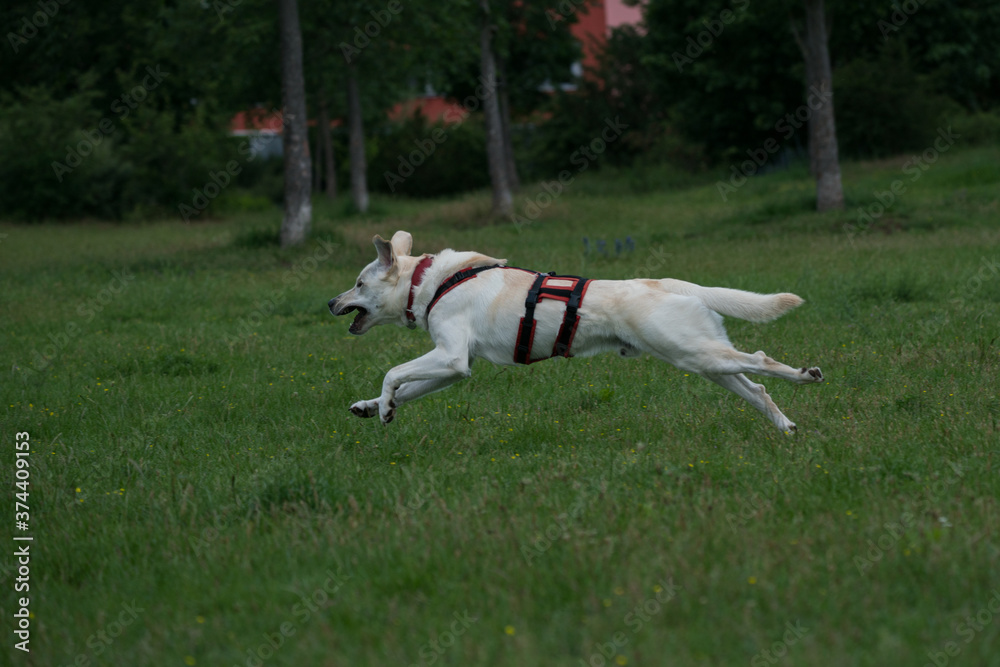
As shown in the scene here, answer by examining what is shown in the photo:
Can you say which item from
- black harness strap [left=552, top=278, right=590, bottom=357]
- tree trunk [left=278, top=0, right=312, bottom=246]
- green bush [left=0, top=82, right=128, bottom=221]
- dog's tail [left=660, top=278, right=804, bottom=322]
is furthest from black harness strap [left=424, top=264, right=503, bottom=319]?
green bush [left=0, top=82, right=128, bottom=221]

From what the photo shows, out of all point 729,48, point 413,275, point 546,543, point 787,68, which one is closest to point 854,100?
point 787,68

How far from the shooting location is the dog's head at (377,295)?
21.0 ft

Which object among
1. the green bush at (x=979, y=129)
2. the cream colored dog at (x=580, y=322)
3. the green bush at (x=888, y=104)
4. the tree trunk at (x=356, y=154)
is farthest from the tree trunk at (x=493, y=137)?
the cream colored dog at (x=580, y=322)

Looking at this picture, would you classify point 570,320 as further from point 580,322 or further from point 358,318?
point 358,318

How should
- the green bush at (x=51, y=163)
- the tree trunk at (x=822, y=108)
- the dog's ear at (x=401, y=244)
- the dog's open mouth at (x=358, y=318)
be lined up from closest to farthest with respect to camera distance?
the dog's open mouth at (x=358, y=318), the dog's ear at (x=401, y=244), the tree trunk at (x=822, y=108), the green bush at (x=51, y=163)

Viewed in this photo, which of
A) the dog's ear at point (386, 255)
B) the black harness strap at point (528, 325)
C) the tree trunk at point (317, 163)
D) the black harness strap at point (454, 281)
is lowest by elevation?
the tree trunk at point (317, 163)

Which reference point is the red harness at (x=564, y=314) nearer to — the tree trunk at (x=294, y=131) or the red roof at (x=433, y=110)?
the tree trunk at (x=294, y=131)

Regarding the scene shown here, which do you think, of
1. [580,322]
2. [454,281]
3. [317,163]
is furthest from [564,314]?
[317,163]

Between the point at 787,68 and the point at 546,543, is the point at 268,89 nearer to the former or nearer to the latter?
the point at 787,68

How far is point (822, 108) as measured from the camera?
1848 cm

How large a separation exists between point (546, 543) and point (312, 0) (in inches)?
705

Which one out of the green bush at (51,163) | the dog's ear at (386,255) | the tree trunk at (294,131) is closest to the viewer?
the dog's ear at (386,255)

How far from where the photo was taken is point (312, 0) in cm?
1947

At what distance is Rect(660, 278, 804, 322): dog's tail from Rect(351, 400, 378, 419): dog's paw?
2.09 meters
